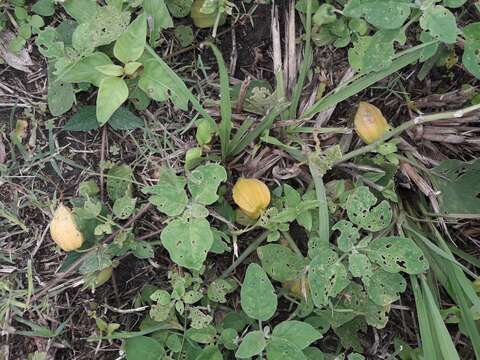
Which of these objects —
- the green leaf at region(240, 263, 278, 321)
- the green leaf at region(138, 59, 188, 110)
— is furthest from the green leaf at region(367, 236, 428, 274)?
the green leaf at region(138, 59, 188, 110)

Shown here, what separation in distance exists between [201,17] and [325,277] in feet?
3.31

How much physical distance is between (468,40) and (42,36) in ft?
4.60

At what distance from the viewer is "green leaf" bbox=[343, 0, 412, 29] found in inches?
68.2

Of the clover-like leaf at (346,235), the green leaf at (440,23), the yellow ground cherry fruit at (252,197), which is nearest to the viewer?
the green leaf at (440,23)

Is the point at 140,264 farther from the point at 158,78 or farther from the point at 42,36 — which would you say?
the point at 42,36

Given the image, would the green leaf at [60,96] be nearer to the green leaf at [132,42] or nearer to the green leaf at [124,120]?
the green leaf at [124,120]

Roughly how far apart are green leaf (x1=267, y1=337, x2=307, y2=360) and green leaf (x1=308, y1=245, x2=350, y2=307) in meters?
0.16

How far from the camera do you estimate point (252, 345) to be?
1786 mm

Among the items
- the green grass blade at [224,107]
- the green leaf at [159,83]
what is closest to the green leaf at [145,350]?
the green grass blade at [224,107]

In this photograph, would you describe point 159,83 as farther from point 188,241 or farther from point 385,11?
point 385,11

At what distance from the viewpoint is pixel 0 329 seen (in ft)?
6.48

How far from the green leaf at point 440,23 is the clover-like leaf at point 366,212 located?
20.4 inches

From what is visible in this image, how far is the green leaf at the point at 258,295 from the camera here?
1.77 m

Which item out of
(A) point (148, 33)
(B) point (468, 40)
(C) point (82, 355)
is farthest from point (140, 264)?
(B) point (468, 40)
